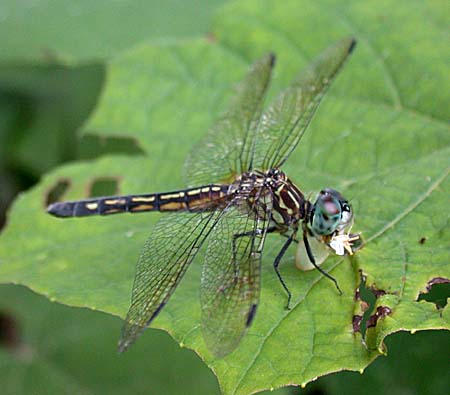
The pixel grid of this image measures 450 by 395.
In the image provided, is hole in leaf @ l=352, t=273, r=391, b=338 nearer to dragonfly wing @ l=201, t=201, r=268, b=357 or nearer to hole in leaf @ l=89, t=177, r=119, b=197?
dragonfly wing @ l=201, t=201, r=268, b=357

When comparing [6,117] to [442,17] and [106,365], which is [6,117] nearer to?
[106,365]

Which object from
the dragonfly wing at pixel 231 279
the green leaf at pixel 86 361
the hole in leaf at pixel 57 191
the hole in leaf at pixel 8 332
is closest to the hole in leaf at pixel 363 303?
the dragonfly wing at pixel 231 279

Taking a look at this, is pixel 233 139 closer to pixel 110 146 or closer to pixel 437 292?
pixel 110 146

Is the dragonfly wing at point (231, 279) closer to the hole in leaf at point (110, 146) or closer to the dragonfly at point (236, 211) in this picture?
the dragonfly at point (236, 211)

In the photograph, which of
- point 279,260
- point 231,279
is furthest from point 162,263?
point 279,260

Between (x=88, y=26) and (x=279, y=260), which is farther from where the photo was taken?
(x=88, y=26)

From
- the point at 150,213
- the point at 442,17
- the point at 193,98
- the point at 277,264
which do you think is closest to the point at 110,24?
the point at 193,98
